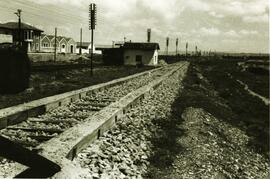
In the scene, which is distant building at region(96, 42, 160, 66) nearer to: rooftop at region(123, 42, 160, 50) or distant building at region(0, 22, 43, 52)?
rooftop at region(123, 42, 160, 50)

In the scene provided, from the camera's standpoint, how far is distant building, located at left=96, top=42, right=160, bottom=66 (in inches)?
1950

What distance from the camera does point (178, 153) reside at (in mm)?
7617

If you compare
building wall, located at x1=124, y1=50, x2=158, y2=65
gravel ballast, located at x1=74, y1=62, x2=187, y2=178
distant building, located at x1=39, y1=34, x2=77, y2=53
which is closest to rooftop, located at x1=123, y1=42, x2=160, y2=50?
building wall, located at x1=124, y1=50, x2=158, y2=65

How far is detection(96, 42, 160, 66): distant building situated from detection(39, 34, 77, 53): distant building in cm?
3175

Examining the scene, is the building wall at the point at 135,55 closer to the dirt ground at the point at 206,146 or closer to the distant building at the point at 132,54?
the distant building at the point at 132,54

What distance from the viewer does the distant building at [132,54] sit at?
4953 centimetres

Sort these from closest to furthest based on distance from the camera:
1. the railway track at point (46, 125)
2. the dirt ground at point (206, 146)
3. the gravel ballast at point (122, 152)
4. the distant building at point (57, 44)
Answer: the gravel ballast at point (122, 152)
the railway track at point (46, 125)
the dirt ground at point (206, 146)
the distant building at point (57, 44)

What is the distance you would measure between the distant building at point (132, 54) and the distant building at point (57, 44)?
31.8 m

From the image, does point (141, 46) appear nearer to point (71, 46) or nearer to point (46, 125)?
point (71, 46)

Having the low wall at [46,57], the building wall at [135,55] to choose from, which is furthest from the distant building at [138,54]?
the low wall at [46,57]

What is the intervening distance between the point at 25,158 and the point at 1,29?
186 feet

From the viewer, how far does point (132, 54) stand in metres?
50.4

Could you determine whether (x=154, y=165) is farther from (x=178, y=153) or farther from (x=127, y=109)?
(x=127, y=109)

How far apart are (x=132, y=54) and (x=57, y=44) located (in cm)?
3640
